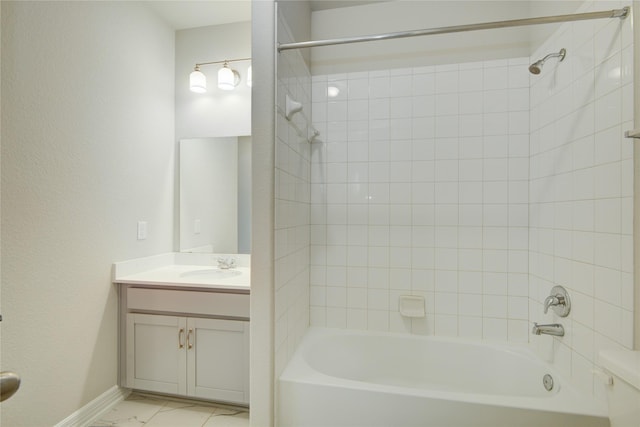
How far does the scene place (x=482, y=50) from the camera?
188 cm

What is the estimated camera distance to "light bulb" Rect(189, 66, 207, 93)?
7.84 ft

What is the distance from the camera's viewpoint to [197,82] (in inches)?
94.3

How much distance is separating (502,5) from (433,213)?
1.36 m

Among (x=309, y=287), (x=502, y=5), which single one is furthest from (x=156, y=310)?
(x=502, y=5)

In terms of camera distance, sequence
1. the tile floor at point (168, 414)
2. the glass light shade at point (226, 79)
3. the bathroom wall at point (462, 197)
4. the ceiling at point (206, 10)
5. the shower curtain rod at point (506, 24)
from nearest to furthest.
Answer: the shower curtain rod at point (506, 24) → the bathroom wall at point (462, 197) → the tile floor at point (168, 414) → the ceiling at point (206, 10) → the glass light shade at point (226, 79)

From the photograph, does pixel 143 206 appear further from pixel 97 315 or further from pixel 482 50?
pixel 482 50

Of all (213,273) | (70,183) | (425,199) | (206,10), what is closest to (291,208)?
(425,199)

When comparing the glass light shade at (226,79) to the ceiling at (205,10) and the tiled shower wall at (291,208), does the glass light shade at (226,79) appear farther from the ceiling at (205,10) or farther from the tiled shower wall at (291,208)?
the tiled shower wall at (291,208)

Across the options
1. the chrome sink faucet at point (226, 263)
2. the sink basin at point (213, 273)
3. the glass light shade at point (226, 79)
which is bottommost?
the sink basin at point (213, 273)

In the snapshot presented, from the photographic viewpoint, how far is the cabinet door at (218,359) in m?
1.87

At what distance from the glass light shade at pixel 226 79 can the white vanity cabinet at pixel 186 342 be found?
153cm

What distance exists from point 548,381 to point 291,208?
1.55m

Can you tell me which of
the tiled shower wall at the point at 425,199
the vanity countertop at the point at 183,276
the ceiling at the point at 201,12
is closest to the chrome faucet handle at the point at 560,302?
the tiled shower wall at the point at 425,199

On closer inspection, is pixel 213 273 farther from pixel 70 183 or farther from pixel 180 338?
pixel 70 183
